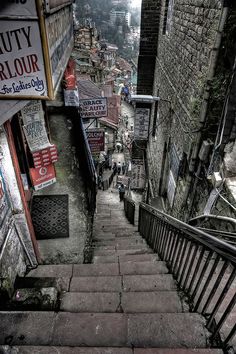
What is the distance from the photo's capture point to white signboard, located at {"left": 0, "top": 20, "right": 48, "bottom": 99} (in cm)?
215

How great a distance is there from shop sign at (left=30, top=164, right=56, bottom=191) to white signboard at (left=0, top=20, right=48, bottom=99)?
11.5 ft

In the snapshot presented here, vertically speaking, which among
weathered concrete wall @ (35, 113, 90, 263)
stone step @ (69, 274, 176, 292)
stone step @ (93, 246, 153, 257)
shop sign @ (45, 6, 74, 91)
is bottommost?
stone step @ (93, 246, 153, 257)

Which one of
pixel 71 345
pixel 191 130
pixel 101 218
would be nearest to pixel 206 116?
pixel 191 130

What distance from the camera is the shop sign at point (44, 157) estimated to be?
563 cm

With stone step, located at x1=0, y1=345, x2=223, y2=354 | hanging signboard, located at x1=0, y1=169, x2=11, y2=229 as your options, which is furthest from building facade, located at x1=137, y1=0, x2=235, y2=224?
hanging signboard, located at x1=0, y1=169, x2=11, y2=229

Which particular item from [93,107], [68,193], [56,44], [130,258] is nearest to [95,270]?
[130,258]

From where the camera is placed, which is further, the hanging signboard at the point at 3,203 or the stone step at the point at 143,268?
the stone step at the point at 143,268

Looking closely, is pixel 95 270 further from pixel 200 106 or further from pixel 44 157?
pixel 200 106

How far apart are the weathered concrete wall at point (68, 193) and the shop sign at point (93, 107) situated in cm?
68

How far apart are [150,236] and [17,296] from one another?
3702 mm

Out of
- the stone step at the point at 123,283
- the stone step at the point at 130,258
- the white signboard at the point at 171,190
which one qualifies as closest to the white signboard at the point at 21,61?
the stone step at the point at 123,283

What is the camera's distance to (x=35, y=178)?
231 inches

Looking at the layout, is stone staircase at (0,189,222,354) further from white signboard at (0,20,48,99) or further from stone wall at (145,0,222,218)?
stone wall at (145,0,222,218)

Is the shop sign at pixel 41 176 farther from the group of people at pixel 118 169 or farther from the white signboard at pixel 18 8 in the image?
the group of people at pixel 118 169
